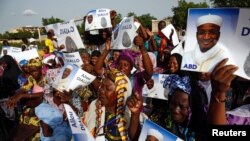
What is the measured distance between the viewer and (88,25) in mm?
6918

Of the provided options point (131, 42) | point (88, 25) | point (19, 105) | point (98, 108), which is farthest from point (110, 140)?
point (88, 25)

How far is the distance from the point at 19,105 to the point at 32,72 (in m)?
0.47

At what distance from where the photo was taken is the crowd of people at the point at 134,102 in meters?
2.95

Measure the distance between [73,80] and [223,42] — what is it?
2.18 meters

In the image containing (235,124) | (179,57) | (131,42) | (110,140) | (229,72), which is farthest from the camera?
(131,42)

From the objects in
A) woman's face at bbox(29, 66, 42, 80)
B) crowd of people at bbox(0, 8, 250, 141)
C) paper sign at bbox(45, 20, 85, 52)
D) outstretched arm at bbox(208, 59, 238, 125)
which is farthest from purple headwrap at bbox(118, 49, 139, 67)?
outstretched arm at bbox(208, 59, 238, 125)

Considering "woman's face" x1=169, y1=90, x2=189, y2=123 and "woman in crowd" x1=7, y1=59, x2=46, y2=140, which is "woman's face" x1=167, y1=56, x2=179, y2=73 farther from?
"woman in crowd" x1=7, y1=59, x2=46, y2=140

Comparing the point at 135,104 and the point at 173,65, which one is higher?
the point at 173,65

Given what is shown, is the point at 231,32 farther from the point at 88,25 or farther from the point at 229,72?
the point at 88,25

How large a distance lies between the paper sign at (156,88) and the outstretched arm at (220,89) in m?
1.36

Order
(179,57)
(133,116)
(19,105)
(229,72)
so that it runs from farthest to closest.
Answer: (19,105), (179,57), (133,116), (229,72)

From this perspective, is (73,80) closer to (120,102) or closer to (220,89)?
(120,102)

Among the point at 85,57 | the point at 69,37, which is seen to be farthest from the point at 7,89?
the point at 85,57

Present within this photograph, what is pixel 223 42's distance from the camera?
2.89 metres
